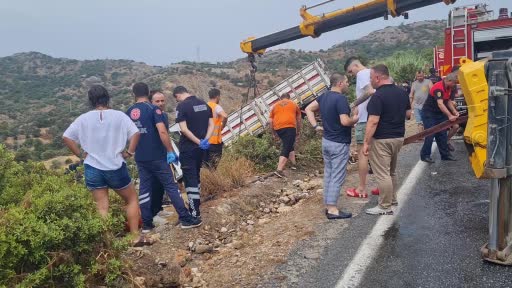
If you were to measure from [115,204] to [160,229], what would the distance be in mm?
707

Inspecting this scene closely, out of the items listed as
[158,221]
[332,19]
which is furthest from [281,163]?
[332,19]

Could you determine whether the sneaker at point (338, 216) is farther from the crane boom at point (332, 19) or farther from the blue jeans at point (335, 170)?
the crane boom at point (332, 19)

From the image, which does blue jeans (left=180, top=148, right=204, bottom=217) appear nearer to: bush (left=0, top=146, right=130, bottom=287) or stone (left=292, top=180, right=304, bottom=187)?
bush (left=0, top=146, right=130, bottom=287)

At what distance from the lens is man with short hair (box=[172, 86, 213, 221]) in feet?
19.7

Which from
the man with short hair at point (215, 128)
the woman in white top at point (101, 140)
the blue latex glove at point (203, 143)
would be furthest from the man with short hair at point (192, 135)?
the woman in white top at point (101, 140)

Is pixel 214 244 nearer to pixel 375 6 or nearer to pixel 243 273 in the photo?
pixel 243 273

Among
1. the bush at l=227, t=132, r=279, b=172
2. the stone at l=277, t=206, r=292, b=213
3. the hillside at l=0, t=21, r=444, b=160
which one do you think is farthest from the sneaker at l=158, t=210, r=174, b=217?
the hillside at l=0, t=21, r=444, b=160

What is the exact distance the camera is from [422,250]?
4.60 m

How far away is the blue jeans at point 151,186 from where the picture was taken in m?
5.68

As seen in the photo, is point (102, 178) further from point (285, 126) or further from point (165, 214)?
point (285, 126)

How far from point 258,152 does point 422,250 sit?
495cm

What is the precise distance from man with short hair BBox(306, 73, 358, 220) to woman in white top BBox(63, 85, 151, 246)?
2336mm

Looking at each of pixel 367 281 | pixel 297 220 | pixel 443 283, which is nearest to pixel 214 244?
pixel 297 220

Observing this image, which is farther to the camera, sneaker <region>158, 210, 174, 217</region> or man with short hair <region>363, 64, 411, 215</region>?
sneaker <region>158, 210, 174, 217</region>
